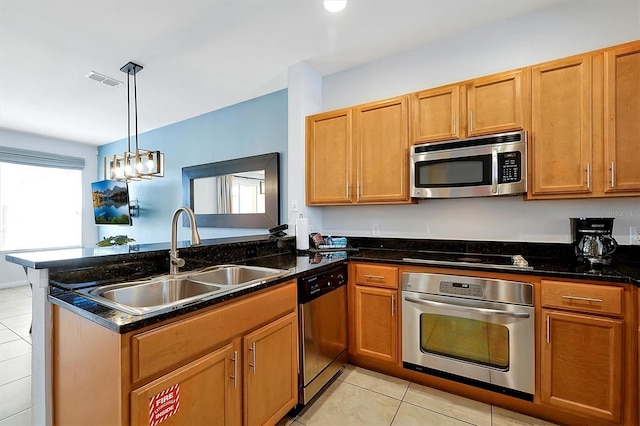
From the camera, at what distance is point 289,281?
1768 mm

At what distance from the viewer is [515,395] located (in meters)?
1.85

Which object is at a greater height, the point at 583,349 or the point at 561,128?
the point at 561,128

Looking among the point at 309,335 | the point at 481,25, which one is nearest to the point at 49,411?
the point at 309,335

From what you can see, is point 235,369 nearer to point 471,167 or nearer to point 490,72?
point 471,167

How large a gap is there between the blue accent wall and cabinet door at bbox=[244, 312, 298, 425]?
1923 millimetres

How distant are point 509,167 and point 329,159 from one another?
1.50m

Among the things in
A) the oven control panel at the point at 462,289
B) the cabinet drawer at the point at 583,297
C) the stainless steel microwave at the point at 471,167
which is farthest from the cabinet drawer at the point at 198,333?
the cabinet drawer at the point at 583,297

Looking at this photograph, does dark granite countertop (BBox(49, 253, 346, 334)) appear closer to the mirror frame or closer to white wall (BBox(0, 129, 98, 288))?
the mirror frame

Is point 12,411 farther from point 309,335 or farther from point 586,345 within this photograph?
point 586,345

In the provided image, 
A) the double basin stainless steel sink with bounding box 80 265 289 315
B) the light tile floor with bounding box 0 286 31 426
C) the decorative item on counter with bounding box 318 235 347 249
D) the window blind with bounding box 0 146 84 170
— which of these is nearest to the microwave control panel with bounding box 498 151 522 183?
the decorative item on counter with bounding box 318 235 347 249

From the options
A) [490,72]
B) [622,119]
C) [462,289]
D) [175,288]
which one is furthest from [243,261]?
[622,119]

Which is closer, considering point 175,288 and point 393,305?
point 175,288

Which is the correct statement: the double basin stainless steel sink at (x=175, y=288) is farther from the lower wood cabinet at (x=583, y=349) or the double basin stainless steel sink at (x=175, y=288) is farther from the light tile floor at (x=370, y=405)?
the lower wood cabinet at (x=583, y=349)

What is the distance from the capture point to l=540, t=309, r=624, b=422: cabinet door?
5.24 ft
